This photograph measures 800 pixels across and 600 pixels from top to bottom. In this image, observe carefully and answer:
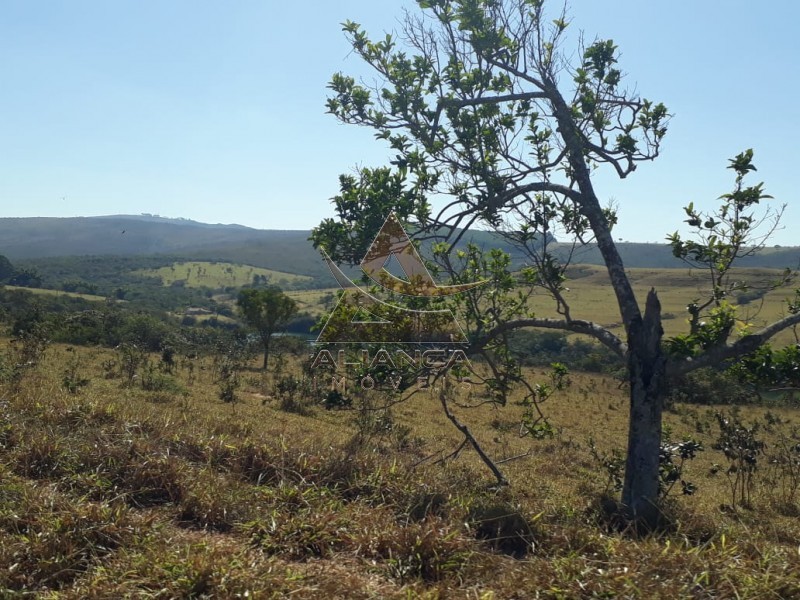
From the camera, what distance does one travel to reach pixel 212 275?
134 metres

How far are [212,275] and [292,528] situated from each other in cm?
13742

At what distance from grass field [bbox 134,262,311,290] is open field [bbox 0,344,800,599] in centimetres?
11987

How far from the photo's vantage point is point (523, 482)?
8148 millimetres

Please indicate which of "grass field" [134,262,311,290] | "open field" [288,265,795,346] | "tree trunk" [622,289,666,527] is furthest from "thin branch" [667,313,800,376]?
"grass field" [134,262,311,290]

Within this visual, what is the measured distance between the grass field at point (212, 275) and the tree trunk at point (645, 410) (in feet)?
397

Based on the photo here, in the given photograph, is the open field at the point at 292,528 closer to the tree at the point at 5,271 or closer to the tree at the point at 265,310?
the tree at the point at 265,310

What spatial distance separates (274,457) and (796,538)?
4.94 metres

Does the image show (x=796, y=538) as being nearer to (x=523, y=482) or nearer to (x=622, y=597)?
(x=622, y=597)

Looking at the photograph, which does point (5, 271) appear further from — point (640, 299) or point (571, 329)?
point (571, 329)

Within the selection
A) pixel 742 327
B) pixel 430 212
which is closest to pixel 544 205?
pixel 430 212

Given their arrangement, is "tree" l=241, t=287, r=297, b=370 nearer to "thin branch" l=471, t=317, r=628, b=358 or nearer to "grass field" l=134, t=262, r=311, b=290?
"thin branch" l=471, t=317, r=628, b=358

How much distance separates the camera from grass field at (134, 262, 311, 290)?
125500 millimetres

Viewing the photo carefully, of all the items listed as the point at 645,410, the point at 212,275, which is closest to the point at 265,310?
the point at 645,410

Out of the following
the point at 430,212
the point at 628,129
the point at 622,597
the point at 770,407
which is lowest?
the point at 770,407
